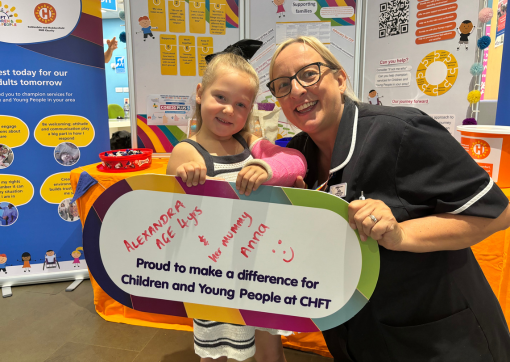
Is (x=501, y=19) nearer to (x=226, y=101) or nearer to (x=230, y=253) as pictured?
(x=226, y=101)

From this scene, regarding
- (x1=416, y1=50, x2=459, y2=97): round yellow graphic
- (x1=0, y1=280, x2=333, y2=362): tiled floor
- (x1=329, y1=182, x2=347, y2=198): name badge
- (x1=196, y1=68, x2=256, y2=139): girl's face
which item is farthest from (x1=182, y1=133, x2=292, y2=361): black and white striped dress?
(x1=416, y1=50, x2=459, y2=97): round yellow graphic

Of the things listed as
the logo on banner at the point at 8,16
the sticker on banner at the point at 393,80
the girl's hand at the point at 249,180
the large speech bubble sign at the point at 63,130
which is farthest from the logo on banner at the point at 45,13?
the sticker on banner at the point at 393,80

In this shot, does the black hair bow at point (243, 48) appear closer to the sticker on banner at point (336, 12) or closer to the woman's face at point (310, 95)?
the woman's face at point (310, 95)

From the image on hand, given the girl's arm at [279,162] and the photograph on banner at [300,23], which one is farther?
the photograph on banner at [300,23]

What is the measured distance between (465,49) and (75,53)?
2.90m

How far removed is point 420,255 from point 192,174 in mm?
725

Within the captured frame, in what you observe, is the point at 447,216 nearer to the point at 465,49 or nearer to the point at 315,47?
the point at 315,47

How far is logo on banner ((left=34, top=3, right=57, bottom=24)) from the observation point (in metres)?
2.39

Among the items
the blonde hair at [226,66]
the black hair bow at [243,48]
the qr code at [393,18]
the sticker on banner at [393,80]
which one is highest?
the qr code at [393,18]

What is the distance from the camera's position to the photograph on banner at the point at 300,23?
277cm

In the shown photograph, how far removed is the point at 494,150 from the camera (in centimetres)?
160

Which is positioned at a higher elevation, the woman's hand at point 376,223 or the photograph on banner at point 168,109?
the photograph on banner at point 168,109

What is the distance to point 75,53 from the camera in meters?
2.50

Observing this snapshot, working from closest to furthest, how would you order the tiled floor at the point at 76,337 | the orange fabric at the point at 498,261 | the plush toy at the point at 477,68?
1. the orange fabric at the point at 498,261
2. the tiled floor at the point at 76,337
3. the plush toy at the point at 477,68
